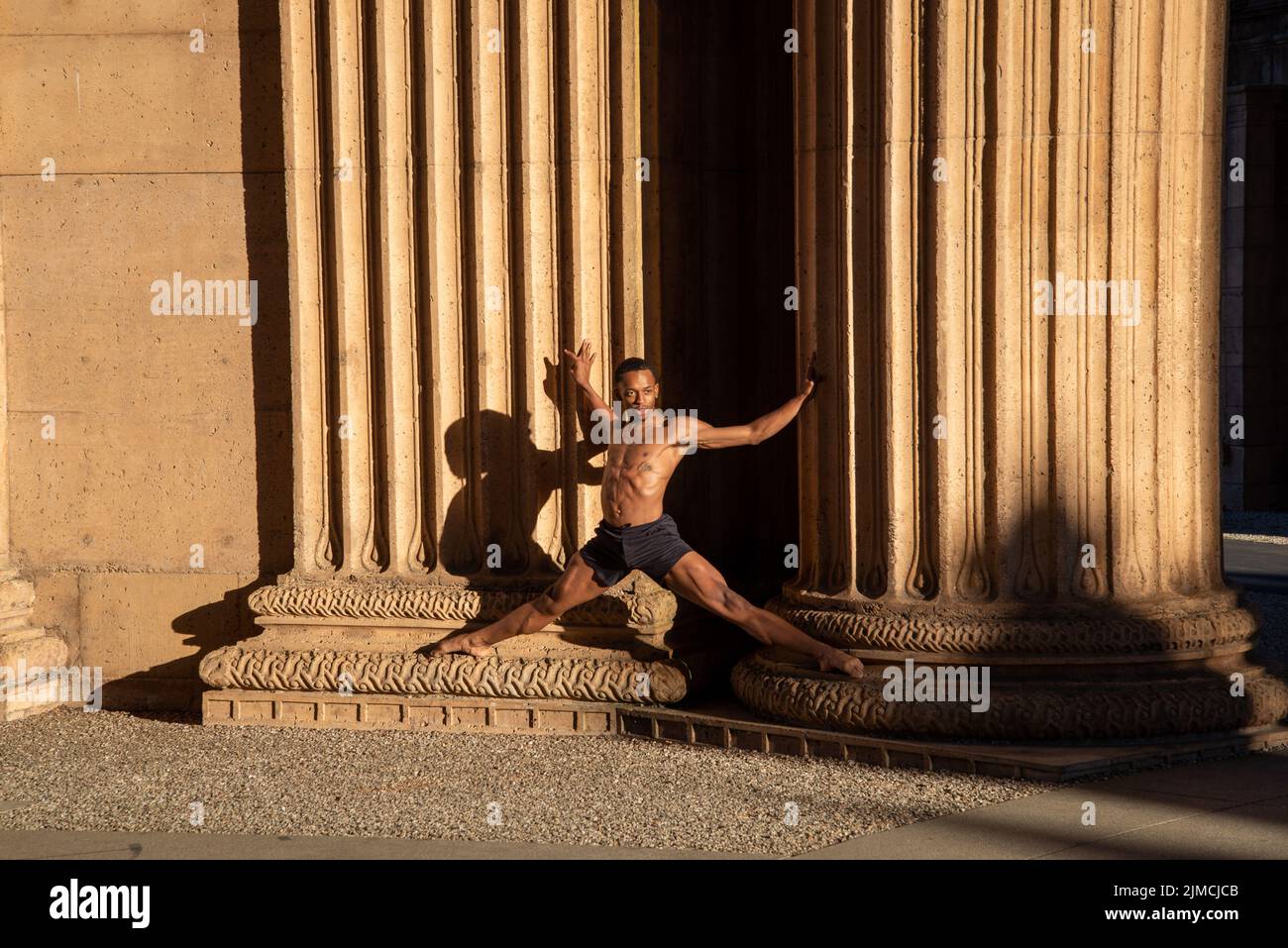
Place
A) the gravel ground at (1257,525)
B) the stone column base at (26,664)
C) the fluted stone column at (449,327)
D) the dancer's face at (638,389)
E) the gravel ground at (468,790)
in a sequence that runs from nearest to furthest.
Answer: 1. the gravel ground at (468,790)
2. the dancer's face at (638,389)
3. the fluted stone column at (449,327)
4. the stone column base at (26,664)
5. the gravel ground at (1257,525)

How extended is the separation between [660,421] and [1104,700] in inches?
95.7

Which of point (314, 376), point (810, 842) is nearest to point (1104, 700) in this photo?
point (810, 842)

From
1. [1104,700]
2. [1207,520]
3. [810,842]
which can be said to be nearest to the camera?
[810,842]

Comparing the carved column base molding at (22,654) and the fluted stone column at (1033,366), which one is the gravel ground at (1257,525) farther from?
the carved column base molding at (22,654)

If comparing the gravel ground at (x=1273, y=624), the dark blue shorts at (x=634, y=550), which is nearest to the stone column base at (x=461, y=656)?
the dark blue shorts at (x=634, y=550)

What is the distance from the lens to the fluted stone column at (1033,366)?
315 inches

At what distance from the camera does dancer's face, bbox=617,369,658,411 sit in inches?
341

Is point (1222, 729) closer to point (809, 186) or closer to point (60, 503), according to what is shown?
point (809, 186)

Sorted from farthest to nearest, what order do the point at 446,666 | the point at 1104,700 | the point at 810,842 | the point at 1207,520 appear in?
the point at 446,666, the point at 1207,520, the point at 1104,700, the point at 810,842

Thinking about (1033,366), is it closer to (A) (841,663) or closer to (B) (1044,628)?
(B) (1044,628)

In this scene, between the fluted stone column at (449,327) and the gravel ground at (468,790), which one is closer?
the gravel ground at (468,790)

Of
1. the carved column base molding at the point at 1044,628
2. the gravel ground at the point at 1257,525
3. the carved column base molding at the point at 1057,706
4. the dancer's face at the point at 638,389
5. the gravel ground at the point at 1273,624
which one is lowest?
the gravel ground at the point at 1257,525

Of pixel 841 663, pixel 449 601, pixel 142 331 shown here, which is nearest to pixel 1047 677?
pixel 841 663

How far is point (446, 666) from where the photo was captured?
9.11 m
